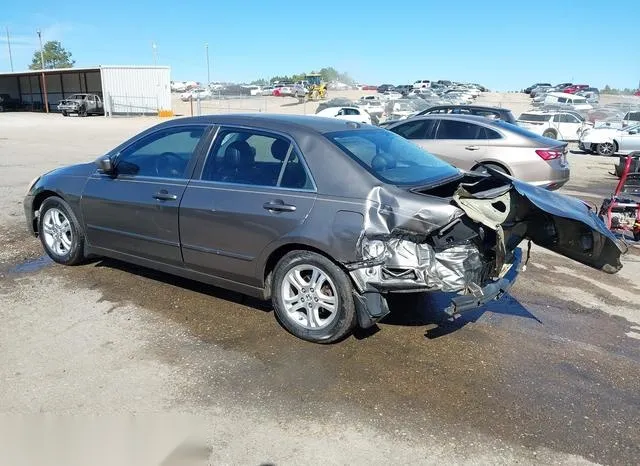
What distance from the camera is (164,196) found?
4.53 m

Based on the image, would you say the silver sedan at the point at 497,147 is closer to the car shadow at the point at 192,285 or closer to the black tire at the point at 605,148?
the car shadow at the point at 192,285

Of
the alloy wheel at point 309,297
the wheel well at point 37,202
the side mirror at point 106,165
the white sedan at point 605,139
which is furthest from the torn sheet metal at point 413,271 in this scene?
the white sedan at point 605,139

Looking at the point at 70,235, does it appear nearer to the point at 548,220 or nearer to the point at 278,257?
the point at 278,257

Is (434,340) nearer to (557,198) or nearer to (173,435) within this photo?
(557,198)

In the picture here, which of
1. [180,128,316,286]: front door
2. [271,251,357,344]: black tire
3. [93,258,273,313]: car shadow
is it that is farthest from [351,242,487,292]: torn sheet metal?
[93,258,273,313]: car shadow

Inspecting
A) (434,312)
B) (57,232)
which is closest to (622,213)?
(434,312)

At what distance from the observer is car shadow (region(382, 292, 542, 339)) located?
173 inches

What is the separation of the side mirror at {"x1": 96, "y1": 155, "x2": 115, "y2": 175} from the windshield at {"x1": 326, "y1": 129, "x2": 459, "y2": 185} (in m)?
2.15

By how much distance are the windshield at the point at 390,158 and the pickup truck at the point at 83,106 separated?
140ft

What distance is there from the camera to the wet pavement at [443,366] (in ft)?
10.1

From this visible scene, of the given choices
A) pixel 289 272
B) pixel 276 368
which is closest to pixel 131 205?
pixel 289 272

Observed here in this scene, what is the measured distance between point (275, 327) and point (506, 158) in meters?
6.81

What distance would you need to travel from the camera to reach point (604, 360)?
3887 mm

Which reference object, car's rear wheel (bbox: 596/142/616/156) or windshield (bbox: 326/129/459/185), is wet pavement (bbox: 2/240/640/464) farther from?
car's rear wheel (bbox: 596/142/616/156)
